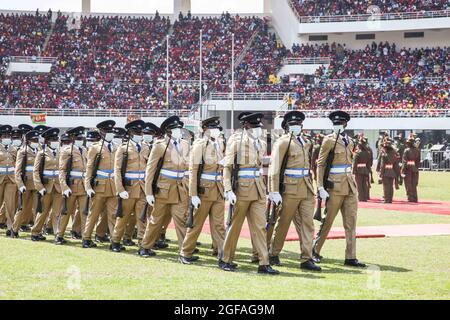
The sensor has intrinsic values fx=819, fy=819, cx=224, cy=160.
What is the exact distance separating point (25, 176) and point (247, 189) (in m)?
6.37

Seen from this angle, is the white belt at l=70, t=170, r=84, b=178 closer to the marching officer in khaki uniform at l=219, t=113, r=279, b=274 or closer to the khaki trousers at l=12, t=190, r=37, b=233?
the khaki trousers at l=12, t=190, r=37, b=233

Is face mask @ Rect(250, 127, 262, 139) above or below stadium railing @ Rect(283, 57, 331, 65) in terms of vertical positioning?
below

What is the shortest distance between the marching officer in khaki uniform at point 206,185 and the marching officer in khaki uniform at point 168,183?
428mm

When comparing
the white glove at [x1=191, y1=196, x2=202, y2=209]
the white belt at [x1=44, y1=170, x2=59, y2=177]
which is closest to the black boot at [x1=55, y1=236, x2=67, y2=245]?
the white belt at [x1=44, y1=170, x2=59, y2=177]

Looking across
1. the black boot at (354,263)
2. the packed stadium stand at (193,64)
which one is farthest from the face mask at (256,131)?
the packed stadium stand at (193,64)

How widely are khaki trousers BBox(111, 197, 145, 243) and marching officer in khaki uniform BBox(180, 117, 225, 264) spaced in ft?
5.74

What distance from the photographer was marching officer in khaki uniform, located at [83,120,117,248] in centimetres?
1348

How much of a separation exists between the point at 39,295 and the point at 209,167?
147 inches

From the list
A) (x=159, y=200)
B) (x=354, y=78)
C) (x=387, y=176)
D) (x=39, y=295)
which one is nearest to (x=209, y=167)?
(x=159, y=200)

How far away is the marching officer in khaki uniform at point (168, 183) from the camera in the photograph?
39.0 feet

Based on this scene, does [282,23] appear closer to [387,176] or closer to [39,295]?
[387,176]

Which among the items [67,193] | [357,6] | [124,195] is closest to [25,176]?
[67,193]

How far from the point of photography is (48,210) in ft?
48.5

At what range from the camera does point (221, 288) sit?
29.3ft
